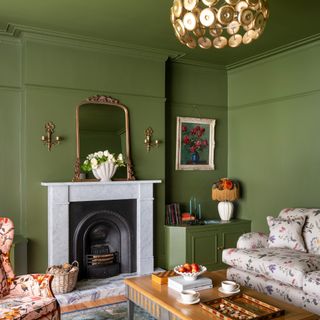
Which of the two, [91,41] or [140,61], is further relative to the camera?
[140,61]

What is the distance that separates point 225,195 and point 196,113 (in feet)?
4.05

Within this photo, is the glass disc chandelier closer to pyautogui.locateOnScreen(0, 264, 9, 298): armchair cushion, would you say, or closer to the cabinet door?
pyautogui.locateOnScreen(0, 264, 9, 298): armchair cushion

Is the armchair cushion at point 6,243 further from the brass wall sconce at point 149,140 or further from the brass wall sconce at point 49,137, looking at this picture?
the brass wall sconce at point 149,140

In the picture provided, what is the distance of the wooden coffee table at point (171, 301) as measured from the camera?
2.46 metres

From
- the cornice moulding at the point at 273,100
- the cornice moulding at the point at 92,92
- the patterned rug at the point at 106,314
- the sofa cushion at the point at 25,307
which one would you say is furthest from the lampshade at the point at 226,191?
the sofa cushion at the point at 25,307

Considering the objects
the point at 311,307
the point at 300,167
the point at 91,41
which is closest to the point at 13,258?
the point at 91,41

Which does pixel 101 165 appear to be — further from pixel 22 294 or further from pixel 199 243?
pixel 22 294

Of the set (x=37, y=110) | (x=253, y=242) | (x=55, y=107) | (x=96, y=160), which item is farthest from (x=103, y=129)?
(x=253, y=242)

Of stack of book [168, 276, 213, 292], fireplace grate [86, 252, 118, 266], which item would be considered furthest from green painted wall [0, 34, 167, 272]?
stack of book [168, 276, 213, 292]

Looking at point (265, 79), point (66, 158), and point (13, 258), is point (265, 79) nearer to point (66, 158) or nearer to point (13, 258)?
point (66, 158)

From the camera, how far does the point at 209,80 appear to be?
562cm

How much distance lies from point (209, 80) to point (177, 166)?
137 cm

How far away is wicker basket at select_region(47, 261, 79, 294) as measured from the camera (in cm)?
386

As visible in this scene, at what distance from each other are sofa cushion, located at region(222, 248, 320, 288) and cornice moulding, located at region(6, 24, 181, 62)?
2.54 metres
